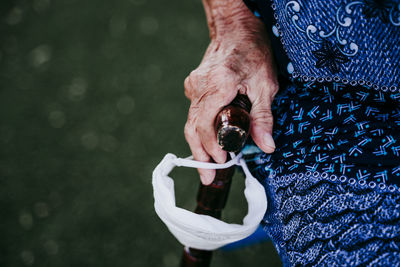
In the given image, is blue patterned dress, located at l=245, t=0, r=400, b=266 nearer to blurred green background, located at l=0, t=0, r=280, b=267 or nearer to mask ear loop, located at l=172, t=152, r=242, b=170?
mask ear loop, located at l=172, t=152, r=242, b=170

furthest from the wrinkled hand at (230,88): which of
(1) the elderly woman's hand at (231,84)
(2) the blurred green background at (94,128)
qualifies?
(2) the blurred green background at (94,128)

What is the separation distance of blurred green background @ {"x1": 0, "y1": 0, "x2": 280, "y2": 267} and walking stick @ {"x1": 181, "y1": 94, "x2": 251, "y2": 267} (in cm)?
61

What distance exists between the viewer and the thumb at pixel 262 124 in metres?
0.72

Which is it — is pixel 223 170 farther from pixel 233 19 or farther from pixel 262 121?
pixel 233 19

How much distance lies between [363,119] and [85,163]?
1439 millimetres

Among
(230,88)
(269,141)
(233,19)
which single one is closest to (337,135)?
(269,141)

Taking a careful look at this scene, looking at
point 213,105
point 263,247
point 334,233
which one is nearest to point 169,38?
point 263,247

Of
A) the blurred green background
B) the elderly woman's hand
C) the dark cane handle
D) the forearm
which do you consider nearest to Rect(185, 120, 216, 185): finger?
the elderly woman's hand

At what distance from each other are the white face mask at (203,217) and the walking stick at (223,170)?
69 mm

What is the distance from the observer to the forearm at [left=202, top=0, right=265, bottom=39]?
0.83 metres

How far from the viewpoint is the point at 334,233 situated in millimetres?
624

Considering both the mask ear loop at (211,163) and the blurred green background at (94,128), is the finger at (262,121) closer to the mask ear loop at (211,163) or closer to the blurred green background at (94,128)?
the mask ear loop at (211,163)

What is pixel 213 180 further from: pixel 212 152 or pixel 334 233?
pixel 334 233

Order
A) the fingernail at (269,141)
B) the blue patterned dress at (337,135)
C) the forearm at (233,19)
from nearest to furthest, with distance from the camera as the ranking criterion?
the blue patterned dress at (337,135) < the fingernail at (269,141) < the forearm at (233,19)
